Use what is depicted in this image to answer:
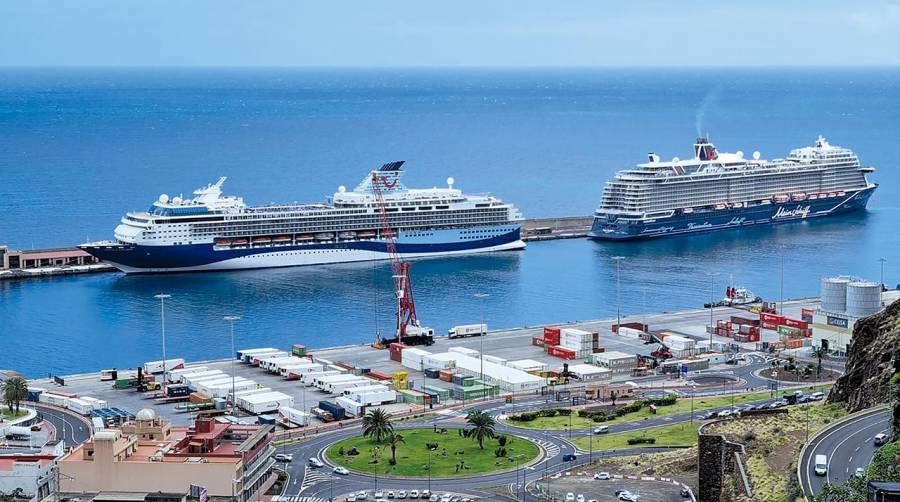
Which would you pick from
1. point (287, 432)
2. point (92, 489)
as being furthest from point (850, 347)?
point (92, 489)

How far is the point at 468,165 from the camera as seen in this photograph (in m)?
169

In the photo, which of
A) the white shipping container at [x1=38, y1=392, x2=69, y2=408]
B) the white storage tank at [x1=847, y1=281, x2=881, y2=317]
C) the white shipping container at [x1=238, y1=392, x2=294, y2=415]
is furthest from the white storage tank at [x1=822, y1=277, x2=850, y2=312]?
the white shipping container at [x1=38, y1=392, x2=69, y2=408]

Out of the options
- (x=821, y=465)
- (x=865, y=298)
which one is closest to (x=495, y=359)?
(x=865, y=298)

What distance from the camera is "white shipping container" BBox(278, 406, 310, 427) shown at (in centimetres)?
5825

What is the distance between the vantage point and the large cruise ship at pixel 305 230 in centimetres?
10056

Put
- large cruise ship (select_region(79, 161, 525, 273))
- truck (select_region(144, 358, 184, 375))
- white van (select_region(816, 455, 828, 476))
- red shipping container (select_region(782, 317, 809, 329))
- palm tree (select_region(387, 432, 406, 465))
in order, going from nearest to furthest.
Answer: white van (select_region(816, 455, 828, 476))
palm tree (select_region(387, 432, 406, 465))
truck (select_region(144, 358, 184, 375))
red shipping container (select_region(782, 317, 809, 329))
large cruise ship (select_region(79, 161, 525, 273))

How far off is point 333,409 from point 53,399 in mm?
11680

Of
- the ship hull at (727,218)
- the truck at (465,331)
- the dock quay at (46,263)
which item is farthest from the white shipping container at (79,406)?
the ship hull at (727,218)

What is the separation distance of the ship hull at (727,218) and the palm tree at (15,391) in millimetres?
66572

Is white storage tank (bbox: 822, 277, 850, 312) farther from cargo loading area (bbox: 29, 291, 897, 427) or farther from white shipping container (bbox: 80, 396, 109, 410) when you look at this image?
white shipping container (bbox: 80, 396, 109, 410)

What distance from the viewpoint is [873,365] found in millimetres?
48625

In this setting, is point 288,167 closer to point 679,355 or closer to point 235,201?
point 235,201

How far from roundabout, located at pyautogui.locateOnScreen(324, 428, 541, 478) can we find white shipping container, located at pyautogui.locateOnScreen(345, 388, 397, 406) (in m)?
5.47

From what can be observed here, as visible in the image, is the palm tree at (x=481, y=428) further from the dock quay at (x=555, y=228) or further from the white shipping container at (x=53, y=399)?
the dock quay at (x=555, y=228)
